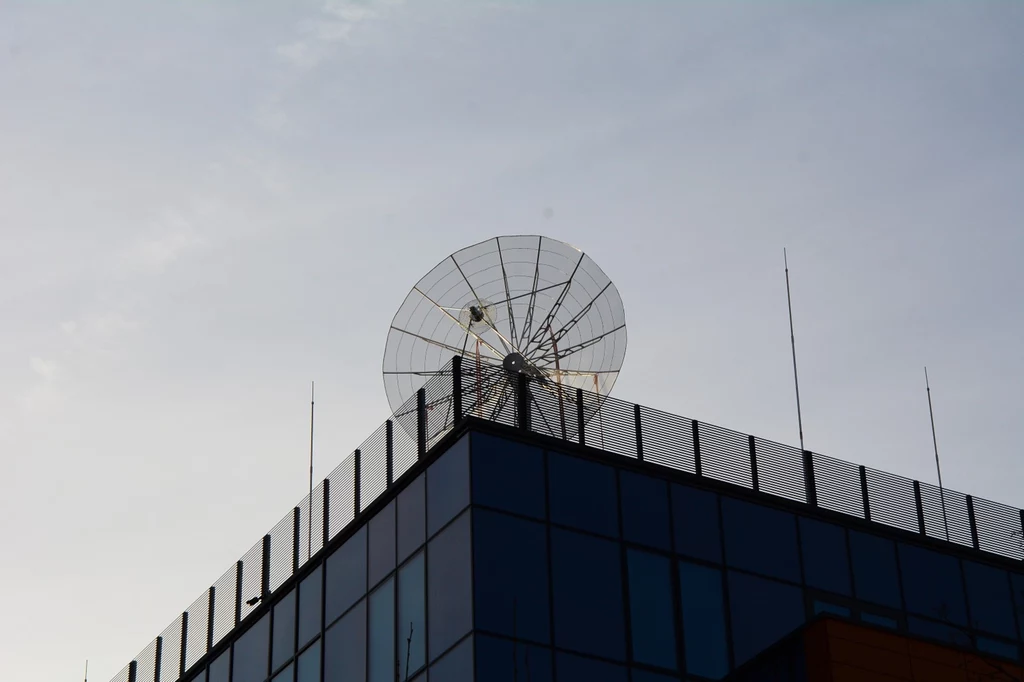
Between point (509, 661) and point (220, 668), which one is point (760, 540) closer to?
point (509, 661)

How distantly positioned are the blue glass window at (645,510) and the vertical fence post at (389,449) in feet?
16.6

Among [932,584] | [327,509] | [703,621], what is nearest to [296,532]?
[327,509]

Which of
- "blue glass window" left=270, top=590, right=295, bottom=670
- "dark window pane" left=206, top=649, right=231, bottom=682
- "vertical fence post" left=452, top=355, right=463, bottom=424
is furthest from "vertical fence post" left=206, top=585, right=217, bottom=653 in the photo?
"vertical fence post" left=452, top=355, right=463, bottom=424

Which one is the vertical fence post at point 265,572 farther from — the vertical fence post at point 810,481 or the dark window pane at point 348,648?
the vertical fence post at point 810,481

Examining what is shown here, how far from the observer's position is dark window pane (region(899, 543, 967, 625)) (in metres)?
39.1

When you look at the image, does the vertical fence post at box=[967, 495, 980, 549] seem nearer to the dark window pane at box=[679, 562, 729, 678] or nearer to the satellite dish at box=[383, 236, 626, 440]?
the dark window pane at box=[679, 562, 729, 678]

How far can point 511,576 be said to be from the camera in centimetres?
3391

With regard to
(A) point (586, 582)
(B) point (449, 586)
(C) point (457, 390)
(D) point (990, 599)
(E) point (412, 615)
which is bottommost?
(E) point (412, 615)

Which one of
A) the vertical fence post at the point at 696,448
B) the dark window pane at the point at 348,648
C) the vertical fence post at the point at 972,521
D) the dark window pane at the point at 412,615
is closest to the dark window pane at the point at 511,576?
the dark window pane at the point at 412,615

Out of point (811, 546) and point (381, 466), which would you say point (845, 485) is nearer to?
point (811, 546)

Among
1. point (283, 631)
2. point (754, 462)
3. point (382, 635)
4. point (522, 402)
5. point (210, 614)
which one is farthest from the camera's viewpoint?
point (210, 614)

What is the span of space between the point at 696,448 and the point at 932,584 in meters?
6.59

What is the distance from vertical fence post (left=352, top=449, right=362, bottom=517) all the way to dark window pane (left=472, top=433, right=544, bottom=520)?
4816 millimetres

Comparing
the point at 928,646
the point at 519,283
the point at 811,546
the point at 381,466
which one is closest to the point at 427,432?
the point at 381,466
